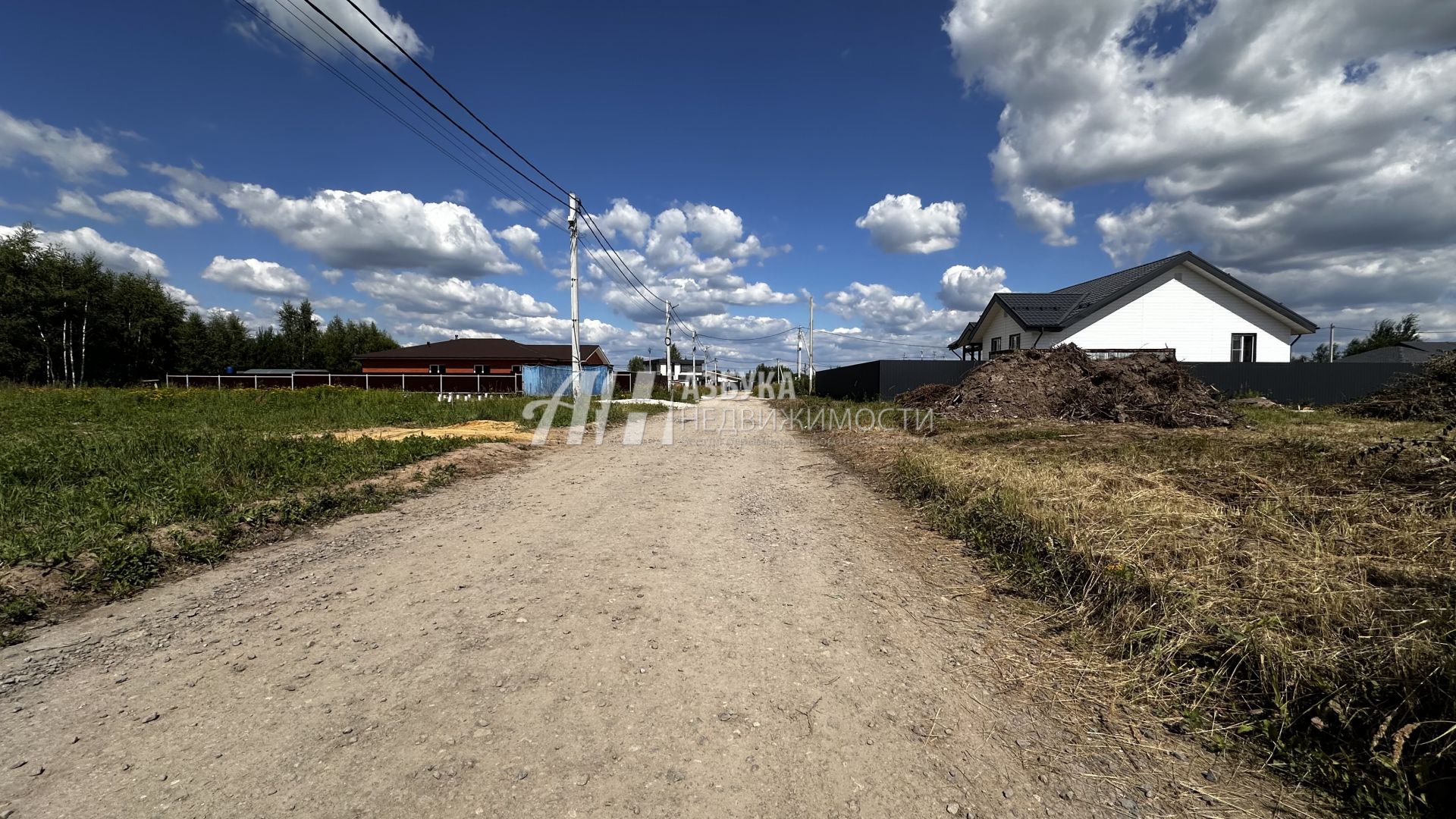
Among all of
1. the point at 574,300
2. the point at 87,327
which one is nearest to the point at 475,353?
the point at 87,327

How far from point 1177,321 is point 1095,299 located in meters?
3.09

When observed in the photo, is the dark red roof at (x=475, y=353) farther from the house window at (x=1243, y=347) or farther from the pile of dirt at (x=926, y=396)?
the house window at (x=1243, y=347)

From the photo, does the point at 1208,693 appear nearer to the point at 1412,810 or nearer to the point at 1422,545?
the point at 1412,810

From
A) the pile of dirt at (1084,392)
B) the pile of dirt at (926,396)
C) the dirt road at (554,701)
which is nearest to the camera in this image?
the dirt road at (554,701)

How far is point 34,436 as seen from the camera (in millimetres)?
8555

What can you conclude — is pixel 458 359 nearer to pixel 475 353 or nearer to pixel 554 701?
pixel 475 353

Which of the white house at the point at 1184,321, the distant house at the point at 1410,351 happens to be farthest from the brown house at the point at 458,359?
the distant house at the point at 1410,351

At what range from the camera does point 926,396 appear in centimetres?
2002

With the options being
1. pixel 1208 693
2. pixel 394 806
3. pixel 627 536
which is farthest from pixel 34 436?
pixel 1208 693

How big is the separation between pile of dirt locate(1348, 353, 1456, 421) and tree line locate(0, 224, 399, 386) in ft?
172

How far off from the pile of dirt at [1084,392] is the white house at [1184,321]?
622 centimetres

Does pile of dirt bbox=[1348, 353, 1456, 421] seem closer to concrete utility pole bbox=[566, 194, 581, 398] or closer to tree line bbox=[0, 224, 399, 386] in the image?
concrete utility pole bbox=[566, 194, 581, 398]

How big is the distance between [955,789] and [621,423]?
15.2 metres

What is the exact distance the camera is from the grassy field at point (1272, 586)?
193 centimetres
